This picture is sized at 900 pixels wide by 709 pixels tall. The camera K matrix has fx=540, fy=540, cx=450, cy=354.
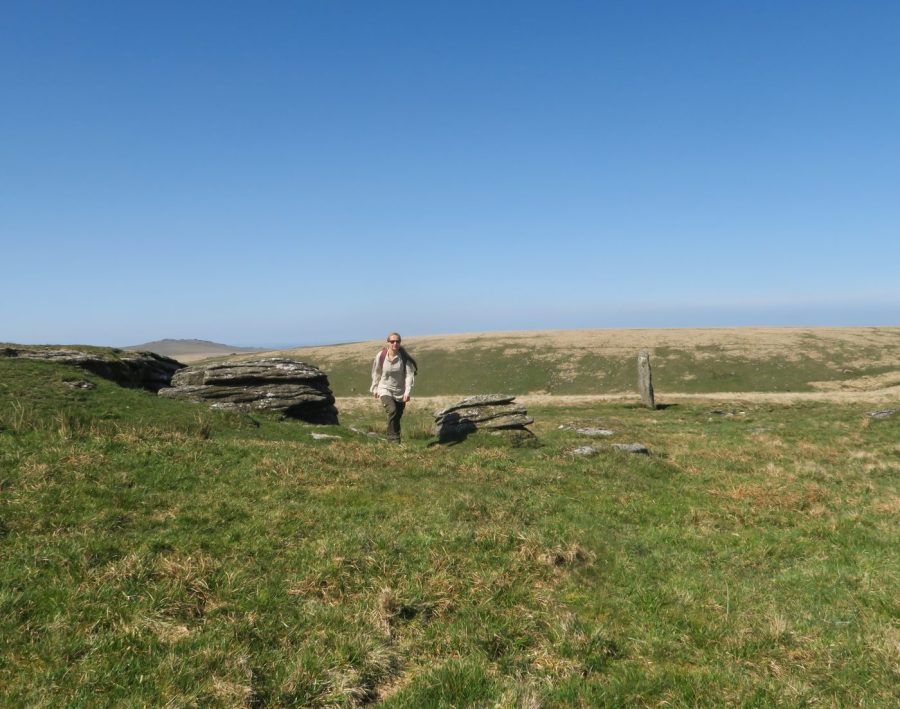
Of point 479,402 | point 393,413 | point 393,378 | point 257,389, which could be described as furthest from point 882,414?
point 257,389

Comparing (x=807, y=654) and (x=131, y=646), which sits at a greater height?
(x=131, y=646)

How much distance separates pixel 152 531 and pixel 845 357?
338 ft

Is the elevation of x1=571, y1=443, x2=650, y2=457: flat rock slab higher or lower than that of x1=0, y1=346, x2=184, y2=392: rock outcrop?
lower

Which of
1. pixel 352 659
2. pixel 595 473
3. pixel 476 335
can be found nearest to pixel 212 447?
pixel 352 659

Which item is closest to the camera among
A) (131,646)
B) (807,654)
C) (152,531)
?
(131,646)

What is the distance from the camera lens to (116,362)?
24.2 m

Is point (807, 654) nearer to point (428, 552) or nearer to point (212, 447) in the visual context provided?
point (428, 552)

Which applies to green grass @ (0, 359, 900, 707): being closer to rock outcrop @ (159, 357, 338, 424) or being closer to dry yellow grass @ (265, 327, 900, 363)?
rock outcrop @ (159, 357, 338, 424)

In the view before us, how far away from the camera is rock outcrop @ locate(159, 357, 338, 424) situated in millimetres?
24000

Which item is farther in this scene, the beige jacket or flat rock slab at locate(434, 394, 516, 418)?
flat rock slab at locate(434, 394, 516, 418)

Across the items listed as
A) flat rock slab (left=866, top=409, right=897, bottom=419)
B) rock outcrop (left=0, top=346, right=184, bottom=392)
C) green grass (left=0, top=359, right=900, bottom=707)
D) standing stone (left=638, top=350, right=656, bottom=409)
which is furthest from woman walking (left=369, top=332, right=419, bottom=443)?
flat rock slab (left=866, top=409, right=897, bottom=419)

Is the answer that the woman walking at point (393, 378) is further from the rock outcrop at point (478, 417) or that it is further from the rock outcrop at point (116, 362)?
the rock outcrop at point (116, 362)

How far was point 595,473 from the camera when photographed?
16.9 m

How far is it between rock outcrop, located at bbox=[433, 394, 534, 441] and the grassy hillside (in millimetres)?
61903
